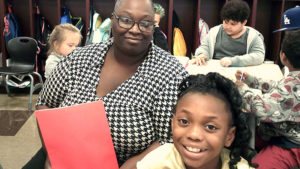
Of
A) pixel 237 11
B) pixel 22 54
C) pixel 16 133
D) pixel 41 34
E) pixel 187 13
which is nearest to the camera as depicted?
pixel 237 11

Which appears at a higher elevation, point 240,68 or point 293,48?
point 293,48

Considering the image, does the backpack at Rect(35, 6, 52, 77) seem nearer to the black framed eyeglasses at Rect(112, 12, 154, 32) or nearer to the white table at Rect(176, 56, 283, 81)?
the white table at Rect(176, 56, 283, 81)

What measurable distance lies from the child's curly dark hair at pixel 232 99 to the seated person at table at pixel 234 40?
55.2 inches

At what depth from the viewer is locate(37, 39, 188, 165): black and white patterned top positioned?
1.31 metres

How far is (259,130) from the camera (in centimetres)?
175

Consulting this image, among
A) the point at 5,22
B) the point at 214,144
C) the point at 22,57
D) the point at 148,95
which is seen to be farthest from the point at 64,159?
the point at 5,22

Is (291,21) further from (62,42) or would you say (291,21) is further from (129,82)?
(62,42)

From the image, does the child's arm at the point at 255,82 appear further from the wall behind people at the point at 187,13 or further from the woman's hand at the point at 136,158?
the wall behind people at the point at 187,13

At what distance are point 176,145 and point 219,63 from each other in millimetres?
1487

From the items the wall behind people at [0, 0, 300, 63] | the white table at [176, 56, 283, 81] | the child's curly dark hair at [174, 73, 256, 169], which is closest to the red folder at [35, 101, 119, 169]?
the child's curly dark hair at [174, 73, 256, 169]

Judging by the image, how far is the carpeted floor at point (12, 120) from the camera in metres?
3.22

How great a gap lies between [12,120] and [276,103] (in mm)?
2950

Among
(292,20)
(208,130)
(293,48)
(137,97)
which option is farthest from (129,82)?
(292,20)

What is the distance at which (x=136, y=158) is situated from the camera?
1.33 meters
